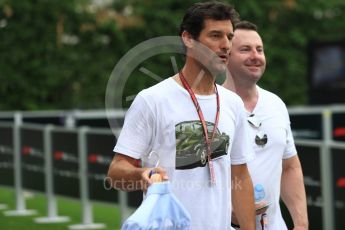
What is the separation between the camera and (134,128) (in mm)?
4070

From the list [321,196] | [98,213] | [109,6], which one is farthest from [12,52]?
[321,196]

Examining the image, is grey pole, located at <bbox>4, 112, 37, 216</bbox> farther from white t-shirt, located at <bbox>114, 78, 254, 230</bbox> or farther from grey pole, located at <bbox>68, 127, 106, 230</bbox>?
white t-shirt, located at <bbox>114, 78, 254, 230</bbox>

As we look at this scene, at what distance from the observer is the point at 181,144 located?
4094 millimetres

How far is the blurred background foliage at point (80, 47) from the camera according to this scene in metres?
31.0

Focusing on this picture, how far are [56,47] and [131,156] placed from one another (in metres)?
27.6

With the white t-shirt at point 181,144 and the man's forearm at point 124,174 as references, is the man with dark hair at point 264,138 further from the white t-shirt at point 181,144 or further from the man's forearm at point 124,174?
the man's forearm at point 124,174

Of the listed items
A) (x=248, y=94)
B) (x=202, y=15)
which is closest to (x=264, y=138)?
(x=248, y=94)

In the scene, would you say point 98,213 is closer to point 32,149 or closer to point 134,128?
point 32,149

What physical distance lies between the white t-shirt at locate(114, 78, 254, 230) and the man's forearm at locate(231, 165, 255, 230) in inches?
9.4

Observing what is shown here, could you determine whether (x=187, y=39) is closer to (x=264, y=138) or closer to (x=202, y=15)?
→ (x=202, y=15)

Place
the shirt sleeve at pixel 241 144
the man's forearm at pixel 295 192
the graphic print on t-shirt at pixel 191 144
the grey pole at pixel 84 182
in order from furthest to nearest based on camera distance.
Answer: the grey pole at pixel 84 182, the man's forearm at pixel 295 192, the shirt sleeve at pixel 241 144, the graphic print on t-shirt at pixel 191 144

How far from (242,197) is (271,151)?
2.90ft

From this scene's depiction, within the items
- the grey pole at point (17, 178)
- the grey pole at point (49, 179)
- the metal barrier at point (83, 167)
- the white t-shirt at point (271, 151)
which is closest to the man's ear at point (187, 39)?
the white t-shirt at point (271, 151)

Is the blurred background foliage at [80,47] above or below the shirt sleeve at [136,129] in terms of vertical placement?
above
